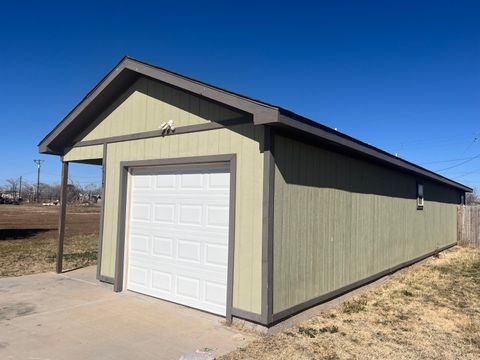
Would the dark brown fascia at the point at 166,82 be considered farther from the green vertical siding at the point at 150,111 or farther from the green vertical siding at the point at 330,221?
the green vertical siding at the point at 330,221

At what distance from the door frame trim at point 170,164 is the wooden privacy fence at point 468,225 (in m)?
15.0

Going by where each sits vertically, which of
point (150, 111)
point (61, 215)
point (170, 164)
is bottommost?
point (61, 215)

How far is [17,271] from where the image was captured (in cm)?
912

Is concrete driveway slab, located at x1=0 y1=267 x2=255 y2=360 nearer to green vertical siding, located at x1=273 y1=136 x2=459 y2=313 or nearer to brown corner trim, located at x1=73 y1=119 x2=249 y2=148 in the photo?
green vertical siding, located at x1=273 y1=136 x2=459 y2=313

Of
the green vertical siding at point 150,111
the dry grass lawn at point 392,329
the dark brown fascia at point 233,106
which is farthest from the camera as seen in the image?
the green vertical siding at point 150,111

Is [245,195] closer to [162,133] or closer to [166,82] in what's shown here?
[162,133]

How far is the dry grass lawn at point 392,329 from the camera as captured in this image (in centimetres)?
459

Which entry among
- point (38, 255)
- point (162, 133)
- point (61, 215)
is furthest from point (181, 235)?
point (38, 255)

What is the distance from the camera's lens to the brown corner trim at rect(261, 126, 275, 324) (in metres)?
5.13

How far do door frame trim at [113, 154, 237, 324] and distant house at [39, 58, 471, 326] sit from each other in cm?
2

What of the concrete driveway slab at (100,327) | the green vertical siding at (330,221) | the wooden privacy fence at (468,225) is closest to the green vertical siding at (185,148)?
the green vertical siding at (330,221)

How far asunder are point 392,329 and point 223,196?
3053mm

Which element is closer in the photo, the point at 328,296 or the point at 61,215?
the point at 328,296

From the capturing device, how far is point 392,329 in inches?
216
